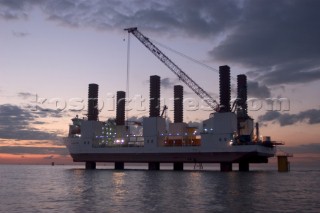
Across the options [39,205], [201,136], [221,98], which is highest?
[221,98]

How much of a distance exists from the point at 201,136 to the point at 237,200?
55.6m

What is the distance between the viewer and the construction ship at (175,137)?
9106 centimetres

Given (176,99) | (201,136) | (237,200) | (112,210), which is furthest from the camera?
(176,99)

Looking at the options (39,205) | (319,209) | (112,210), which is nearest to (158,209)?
(112,210)

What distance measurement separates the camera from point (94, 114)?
4446 inches

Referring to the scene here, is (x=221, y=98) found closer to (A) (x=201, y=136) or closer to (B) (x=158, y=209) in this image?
(A) (x=201, y=136)

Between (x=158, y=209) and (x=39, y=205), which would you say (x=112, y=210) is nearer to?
(x=158, y=209)

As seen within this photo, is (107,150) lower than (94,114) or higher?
lower

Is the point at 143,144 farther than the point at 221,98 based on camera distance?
Yes

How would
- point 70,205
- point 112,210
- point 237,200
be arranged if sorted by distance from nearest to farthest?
point 112,210 → point 70,205 → point 237,200

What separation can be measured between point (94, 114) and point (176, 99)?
24506 mm

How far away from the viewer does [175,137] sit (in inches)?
4033

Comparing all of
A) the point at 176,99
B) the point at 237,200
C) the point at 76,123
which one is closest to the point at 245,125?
the point at 176,99

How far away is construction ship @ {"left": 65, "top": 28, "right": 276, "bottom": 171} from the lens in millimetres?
91062
